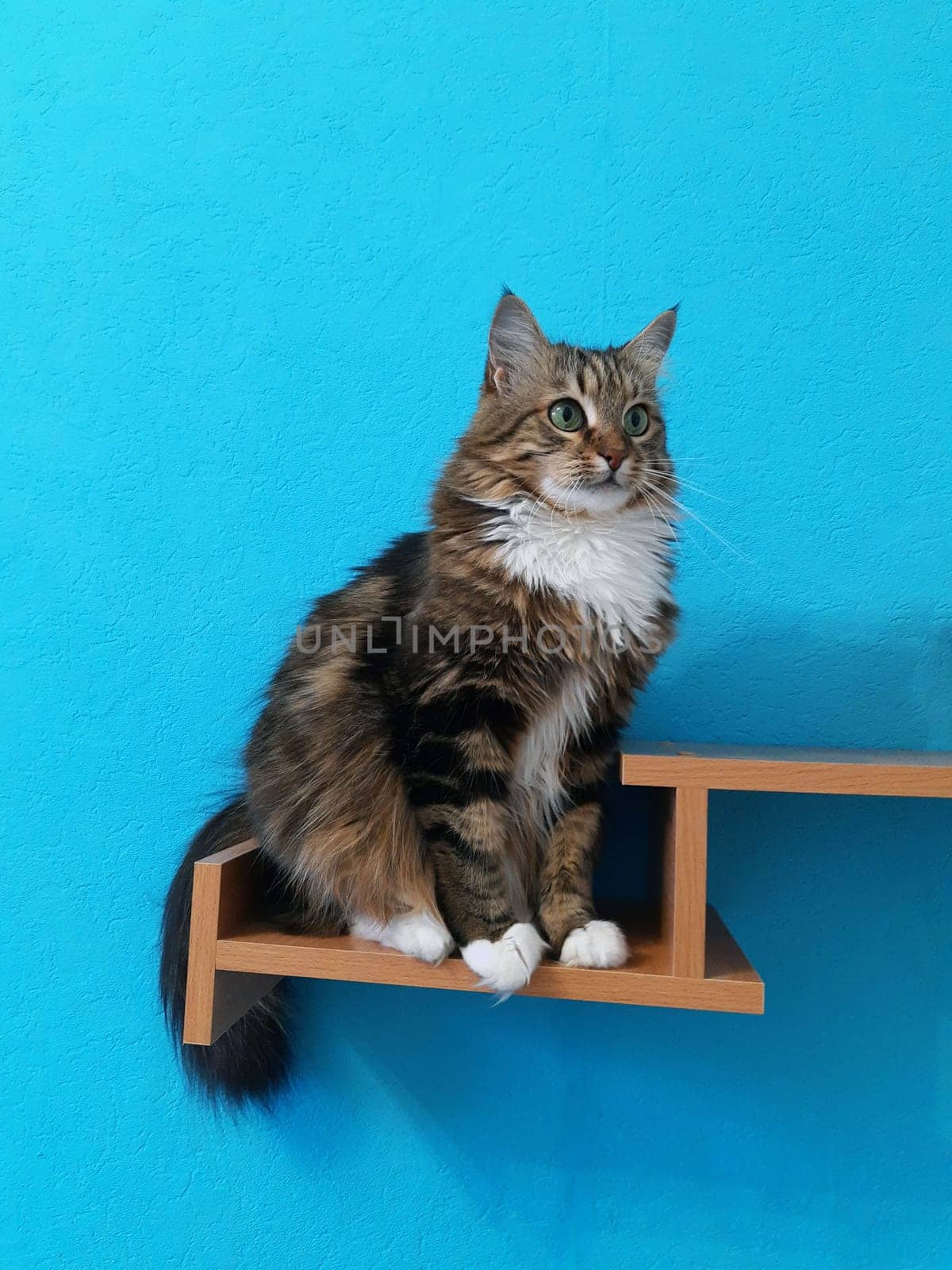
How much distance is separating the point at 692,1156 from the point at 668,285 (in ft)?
3.95

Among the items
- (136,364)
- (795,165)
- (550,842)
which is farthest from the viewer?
(136,364)

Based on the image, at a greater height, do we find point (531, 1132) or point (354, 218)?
point (354, 218)

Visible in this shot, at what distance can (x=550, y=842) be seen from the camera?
3.39 ft

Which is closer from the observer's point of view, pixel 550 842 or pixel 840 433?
pixel 550 842

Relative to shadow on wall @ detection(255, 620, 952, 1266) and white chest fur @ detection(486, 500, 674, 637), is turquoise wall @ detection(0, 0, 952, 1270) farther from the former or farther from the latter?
white chest fur @ detection(486, 500, 674, 637)

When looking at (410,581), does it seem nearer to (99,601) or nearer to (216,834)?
(216,834)

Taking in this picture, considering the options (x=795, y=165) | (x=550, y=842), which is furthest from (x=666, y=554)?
(x=795, y=165)

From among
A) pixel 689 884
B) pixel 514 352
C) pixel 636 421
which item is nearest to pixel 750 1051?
pixel 689 884

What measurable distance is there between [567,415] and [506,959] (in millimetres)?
588

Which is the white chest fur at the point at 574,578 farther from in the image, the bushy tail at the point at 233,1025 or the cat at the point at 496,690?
the bushy tail at the point at 233,1025

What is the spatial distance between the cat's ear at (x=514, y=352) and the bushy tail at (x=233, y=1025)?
0.64 meters

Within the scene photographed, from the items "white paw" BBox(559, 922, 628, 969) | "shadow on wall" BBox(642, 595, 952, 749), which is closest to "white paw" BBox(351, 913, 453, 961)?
"white paw" BBox(559, 922, 628, 969)

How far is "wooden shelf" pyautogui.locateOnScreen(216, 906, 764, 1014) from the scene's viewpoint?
87cm

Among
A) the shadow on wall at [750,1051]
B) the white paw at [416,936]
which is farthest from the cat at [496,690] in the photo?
the shadow on wall at [750,1051]
